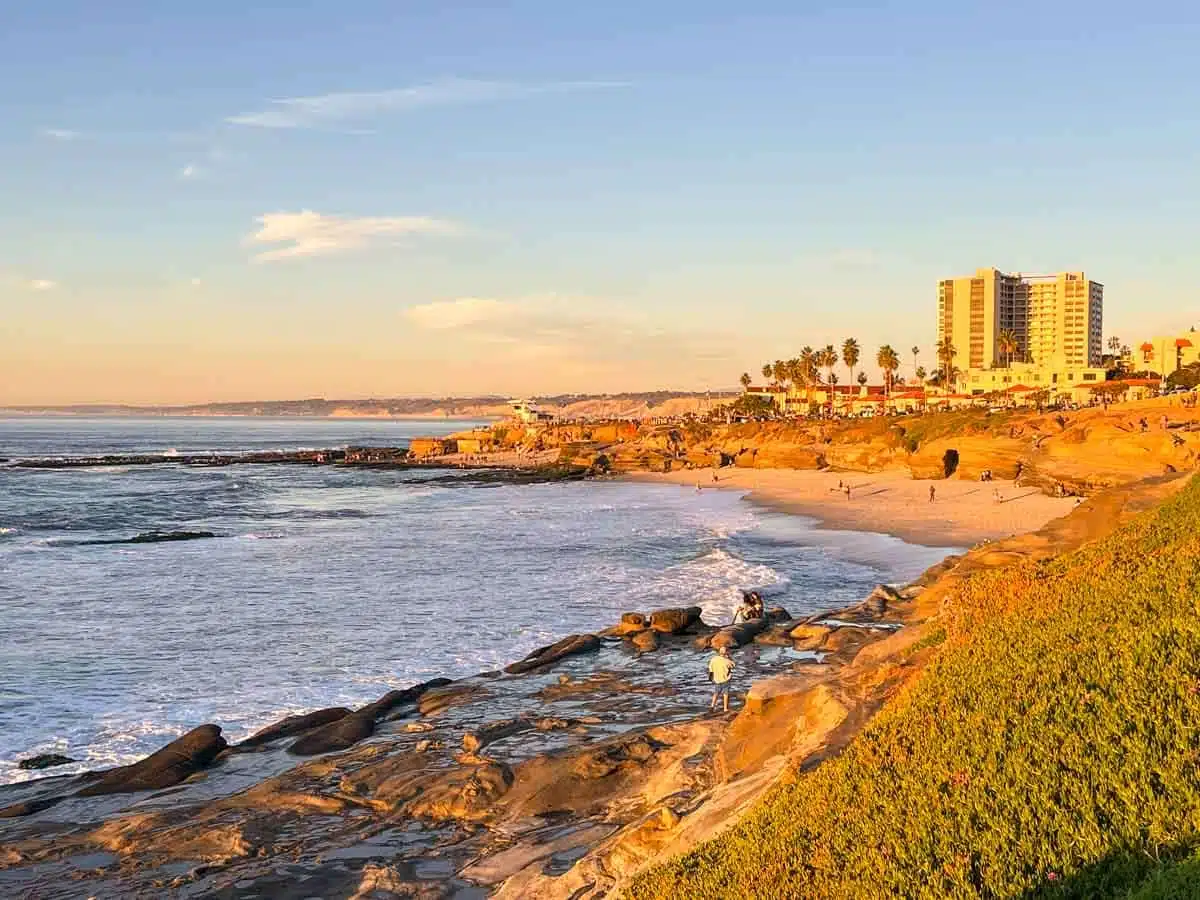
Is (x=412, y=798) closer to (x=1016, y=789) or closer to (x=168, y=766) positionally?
(x=168, y=766)

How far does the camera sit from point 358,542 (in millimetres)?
46906

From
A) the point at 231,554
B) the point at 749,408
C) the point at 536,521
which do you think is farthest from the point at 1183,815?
the point at 749,408

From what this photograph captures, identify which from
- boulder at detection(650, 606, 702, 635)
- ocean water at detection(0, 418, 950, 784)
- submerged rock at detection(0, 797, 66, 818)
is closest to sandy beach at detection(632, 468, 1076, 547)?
ocean water at detection(0, 418, 950, 784)

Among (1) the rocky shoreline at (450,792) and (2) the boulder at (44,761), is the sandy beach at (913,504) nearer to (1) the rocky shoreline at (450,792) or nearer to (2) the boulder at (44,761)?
(1) the rocky shoreline at (450,792)

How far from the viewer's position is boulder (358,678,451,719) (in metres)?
17.9

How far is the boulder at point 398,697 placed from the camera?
17938 mm

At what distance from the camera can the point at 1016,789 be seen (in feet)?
21.8

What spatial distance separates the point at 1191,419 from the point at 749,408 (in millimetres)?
116342

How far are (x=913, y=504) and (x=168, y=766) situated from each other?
155ft

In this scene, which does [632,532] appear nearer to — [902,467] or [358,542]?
[358,542]

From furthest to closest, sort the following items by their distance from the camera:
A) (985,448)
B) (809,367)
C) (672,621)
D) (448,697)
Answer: (809,367) → (985,448) → (672,621) → (448,697)

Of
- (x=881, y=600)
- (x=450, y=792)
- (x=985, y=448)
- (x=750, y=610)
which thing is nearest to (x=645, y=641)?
(x=750, y=610)

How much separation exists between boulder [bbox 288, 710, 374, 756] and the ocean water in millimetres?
1988

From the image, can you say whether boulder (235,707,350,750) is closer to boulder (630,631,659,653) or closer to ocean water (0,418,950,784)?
ocean water (0,418,950,784)
